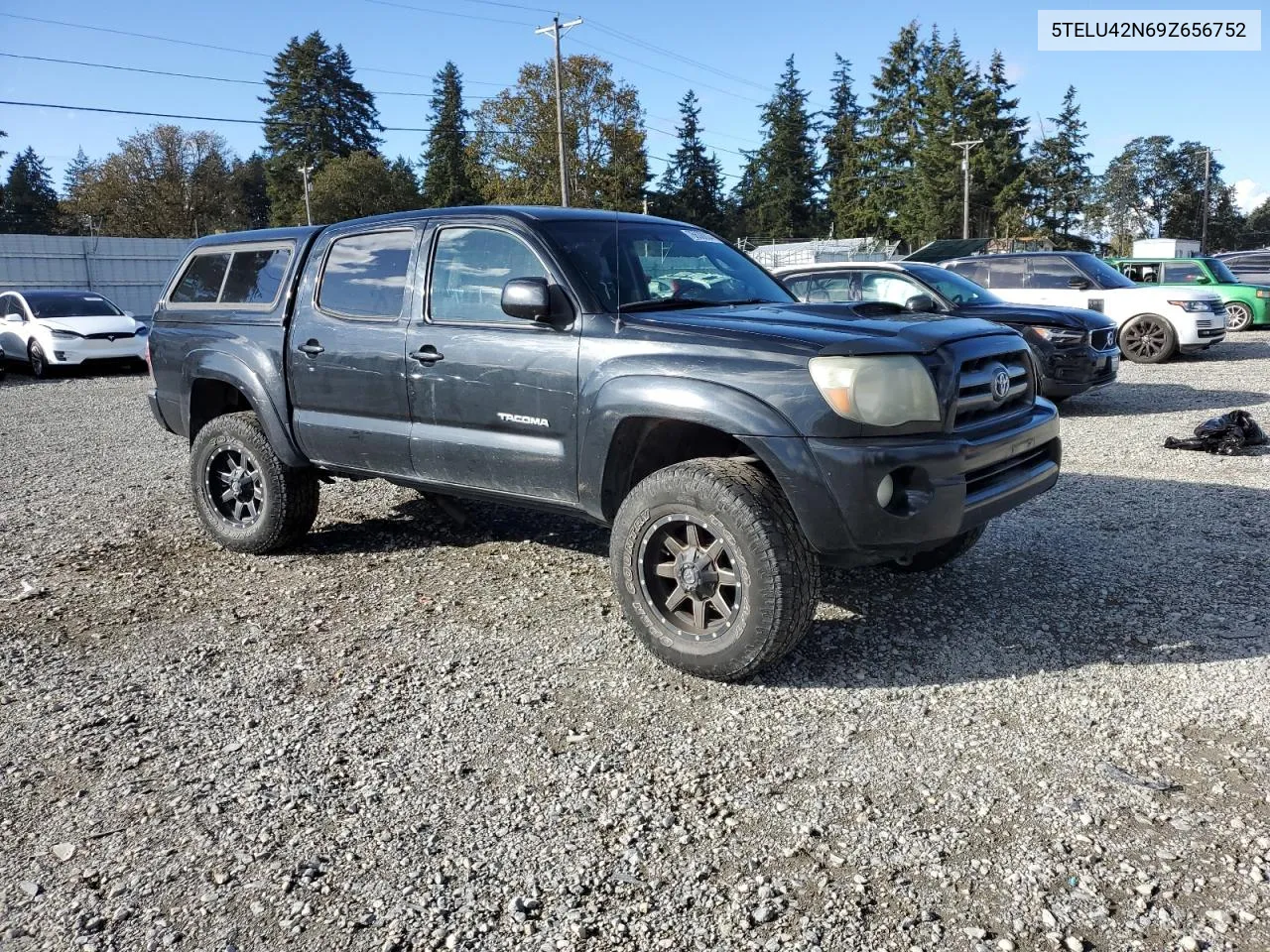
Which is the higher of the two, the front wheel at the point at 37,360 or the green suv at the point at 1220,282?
the green suv at the point at 1220,282

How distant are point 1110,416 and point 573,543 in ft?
23.2

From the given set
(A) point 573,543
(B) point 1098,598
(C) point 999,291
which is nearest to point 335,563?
(A) point 573,543

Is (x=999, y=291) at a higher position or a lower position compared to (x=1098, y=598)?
higher

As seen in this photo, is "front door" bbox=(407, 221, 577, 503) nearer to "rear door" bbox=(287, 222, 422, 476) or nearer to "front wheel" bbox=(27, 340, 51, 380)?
"rear door" bbox=(287, 222, 422, 476)

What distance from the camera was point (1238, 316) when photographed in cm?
1956

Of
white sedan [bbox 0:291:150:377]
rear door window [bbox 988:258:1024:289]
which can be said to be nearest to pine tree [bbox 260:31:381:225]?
white sedan [bbox 0:291:150:377]

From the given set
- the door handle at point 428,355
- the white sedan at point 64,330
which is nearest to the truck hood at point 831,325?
the door handle at point 428,355

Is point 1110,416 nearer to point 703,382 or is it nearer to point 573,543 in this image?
point 573,543

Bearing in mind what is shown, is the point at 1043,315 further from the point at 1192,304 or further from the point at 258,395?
the point at 258,395

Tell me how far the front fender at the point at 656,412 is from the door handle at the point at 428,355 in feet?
2.86

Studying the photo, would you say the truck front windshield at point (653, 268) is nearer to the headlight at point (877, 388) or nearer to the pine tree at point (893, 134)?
the headlight at point (877, 388)

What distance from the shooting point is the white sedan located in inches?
688

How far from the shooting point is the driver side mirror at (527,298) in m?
4.09

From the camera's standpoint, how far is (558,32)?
38562 mm
